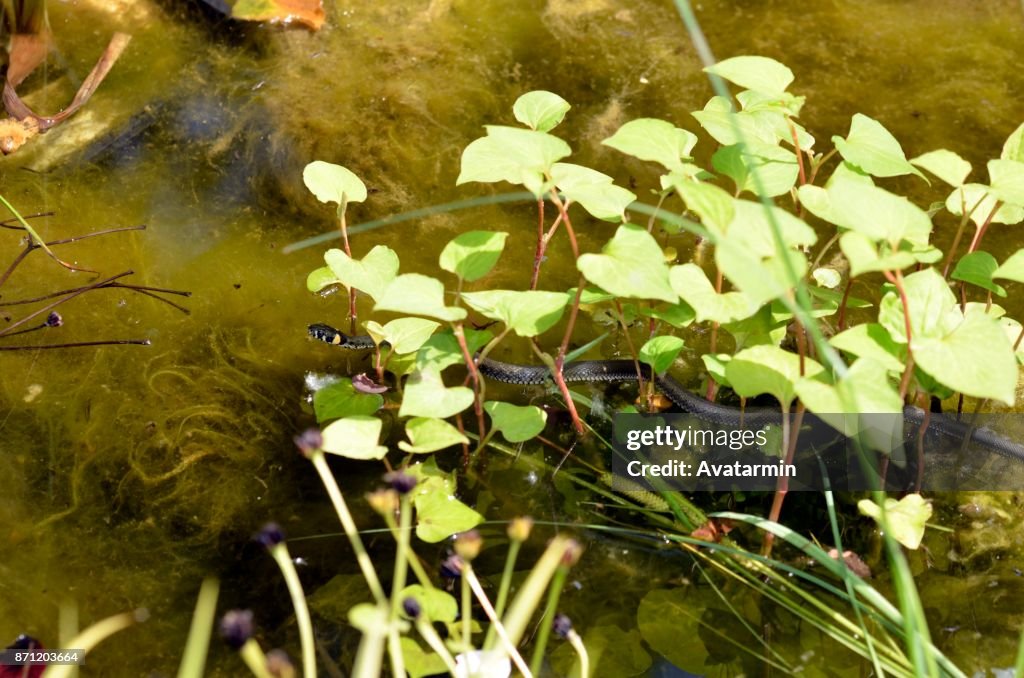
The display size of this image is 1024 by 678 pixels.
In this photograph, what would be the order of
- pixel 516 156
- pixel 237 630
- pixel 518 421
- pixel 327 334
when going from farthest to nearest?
pixel 327 334, pixel 518 421, pixel 516 156, pixel 237 630

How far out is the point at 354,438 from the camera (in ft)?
6.96

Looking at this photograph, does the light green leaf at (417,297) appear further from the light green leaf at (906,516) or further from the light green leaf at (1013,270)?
the light green leaf at (1013,270)

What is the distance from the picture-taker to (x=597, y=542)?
7.75 ft

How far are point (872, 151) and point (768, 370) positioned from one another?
2.05 feet

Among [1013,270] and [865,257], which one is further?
[1013,270]

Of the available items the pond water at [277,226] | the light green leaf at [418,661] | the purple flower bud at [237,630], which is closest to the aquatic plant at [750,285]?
the pond water at [277,226]

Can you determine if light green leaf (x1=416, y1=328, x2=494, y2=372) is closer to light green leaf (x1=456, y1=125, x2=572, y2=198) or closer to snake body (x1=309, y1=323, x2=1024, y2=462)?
snake body (x1=309, y1=323, x2=1024, y2=462)

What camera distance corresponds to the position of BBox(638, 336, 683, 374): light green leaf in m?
2.37

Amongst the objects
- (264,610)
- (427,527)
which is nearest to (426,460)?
(427,527)

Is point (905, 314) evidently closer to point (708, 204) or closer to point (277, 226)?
point (708, 204)

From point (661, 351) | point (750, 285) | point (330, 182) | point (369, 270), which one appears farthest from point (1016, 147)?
point (330, 182)

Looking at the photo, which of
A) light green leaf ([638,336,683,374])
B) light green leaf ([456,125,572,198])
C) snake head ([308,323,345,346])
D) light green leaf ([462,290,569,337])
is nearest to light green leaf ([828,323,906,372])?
light green leaf ([638,336,683,374])

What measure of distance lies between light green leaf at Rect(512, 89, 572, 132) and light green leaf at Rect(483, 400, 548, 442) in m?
0.70

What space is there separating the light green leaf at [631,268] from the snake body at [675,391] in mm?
531
